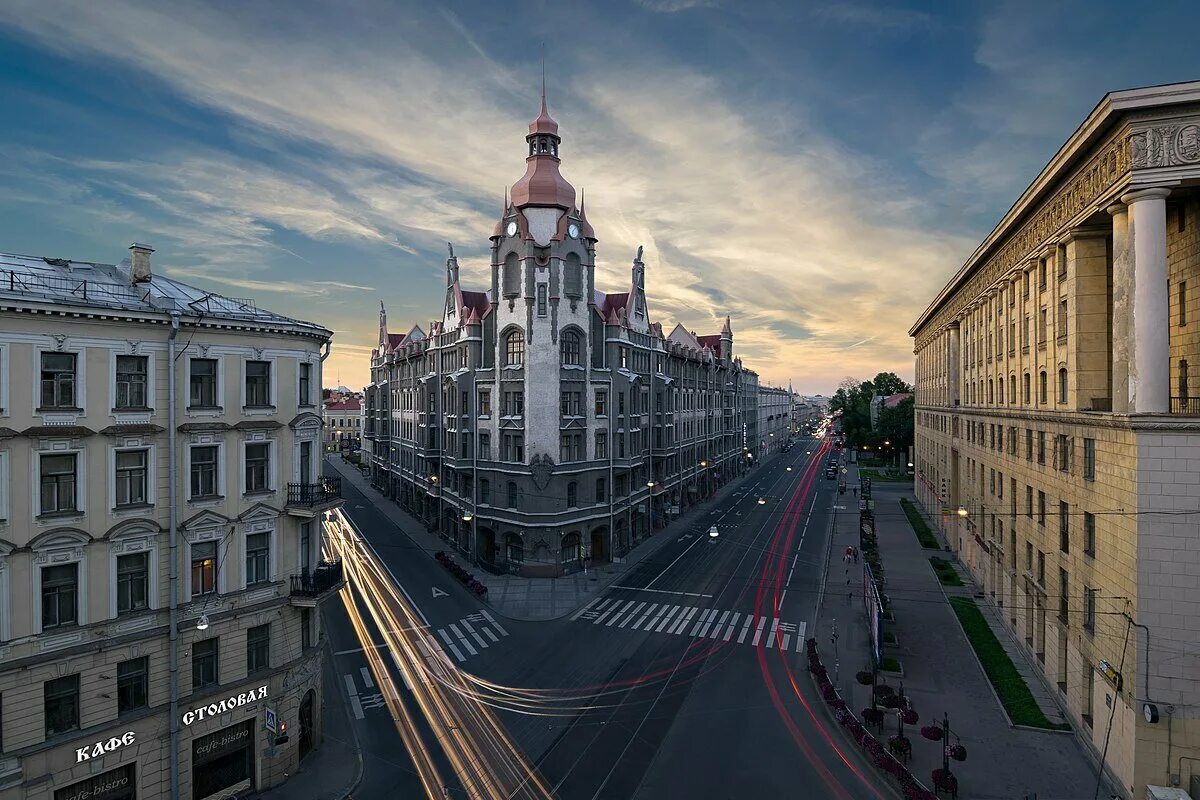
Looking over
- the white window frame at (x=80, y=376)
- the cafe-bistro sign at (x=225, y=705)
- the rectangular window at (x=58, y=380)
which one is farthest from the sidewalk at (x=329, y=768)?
the rectangular window at (x=58, y=380)

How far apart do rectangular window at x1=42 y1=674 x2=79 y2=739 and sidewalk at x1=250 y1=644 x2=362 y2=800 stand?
7103 millimetres

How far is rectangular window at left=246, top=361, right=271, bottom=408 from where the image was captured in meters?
24.2

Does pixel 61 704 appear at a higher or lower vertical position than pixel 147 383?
lower

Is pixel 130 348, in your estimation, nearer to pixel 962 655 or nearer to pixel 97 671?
pixel 97 671

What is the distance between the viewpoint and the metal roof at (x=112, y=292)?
19959mm

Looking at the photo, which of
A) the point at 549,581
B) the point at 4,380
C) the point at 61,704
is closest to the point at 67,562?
the point at 61,704

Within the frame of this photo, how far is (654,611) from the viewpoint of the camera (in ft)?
138

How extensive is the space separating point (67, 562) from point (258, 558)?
6033mm

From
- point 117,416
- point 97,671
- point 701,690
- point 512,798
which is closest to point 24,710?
point 97,671

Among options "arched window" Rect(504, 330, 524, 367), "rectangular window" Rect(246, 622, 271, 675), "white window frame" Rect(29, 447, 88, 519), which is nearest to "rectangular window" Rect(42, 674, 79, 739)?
"rectangular window" Rect(246, 622, 271, 675)

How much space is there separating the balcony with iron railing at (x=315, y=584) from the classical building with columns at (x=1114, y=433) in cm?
3093

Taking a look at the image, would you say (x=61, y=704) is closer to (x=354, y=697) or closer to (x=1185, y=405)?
(x=354, y=697)

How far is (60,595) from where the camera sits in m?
19.5

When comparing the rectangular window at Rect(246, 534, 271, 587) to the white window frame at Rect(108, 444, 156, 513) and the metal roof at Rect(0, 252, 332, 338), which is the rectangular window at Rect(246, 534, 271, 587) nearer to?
the white window frame at Rect(108, 444, 156, 513)
